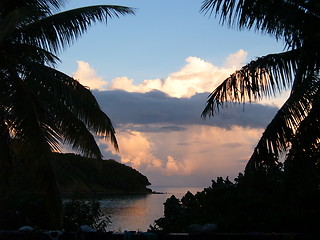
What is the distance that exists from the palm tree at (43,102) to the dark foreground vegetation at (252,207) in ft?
11.4

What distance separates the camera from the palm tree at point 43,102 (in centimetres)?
897

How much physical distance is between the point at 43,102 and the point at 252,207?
608 centimetres

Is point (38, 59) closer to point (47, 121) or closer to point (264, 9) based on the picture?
point (47, 121)

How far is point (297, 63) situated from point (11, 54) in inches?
218

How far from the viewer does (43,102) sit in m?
9.63

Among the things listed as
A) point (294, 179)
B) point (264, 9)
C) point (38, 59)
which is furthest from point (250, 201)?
point (38, 59)

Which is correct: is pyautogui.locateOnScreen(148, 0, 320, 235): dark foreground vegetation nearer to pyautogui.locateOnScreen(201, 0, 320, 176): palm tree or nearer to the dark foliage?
pyautogui.locateOnScreen(201, 0, 320, 176): palm tree

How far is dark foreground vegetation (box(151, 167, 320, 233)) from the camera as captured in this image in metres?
10.6

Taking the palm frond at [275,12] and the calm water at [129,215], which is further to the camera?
the calm water at [129,215]

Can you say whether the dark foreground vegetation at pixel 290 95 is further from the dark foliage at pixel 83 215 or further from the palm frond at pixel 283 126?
the dark foliage at pixel 83 215

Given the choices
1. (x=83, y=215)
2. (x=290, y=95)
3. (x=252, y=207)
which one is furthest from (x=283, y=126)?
(x=83, y=215)

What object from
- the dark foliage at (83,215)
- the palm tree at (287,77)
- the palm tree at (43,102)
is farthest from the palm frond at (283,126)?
the dark foliage at (83,215)

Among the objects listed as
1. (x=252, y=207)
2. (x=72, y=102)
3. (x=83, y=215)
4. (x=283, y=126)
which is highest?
(x=72, y=102)

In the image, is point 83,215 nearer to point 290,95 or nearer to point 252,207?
point 252,207
